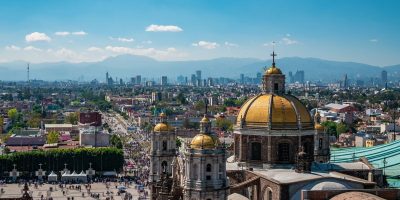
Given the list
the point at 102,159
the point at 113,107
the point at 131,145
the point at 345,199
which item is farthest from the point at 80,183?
the point at 113,107

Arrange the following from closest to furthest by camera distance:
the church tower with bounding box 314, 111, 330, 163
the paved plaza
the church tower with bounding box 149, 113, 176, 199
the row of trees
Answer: the church tower with bounding box 149, 113, 176, 199, the church tower with bounding box 314, 111, 330, 163, the paved plaza, the row of trees

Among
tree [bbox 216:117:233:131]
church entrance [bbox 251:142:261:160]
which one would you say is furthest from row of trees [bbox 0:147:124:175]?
tree [bbox 216:117:233:131]

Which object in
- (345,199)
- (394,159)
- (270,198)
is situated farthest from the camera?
(394,159)

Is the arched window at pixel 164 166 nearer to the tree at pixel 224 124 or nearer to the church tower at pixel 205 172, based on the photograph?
the church tower at pixel 205 172

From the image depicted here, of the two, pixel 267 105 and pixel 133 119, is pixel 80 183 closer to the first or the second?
pixel 267 105

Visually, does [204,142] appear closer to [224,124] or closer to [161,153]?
[161,153]

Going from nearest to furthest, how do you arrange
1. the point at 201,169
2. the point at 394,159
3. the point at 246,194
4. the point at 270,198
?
the point at 201,169
the point at 270,198
the point at 246,194
the point at 394,159

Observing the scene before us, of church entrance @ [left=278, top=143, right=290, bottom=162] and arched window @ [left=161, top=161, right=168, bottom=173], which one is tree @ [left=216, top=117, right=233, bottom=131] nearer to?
arched window @ [left=161, top=161, right=168, bottom=173]
